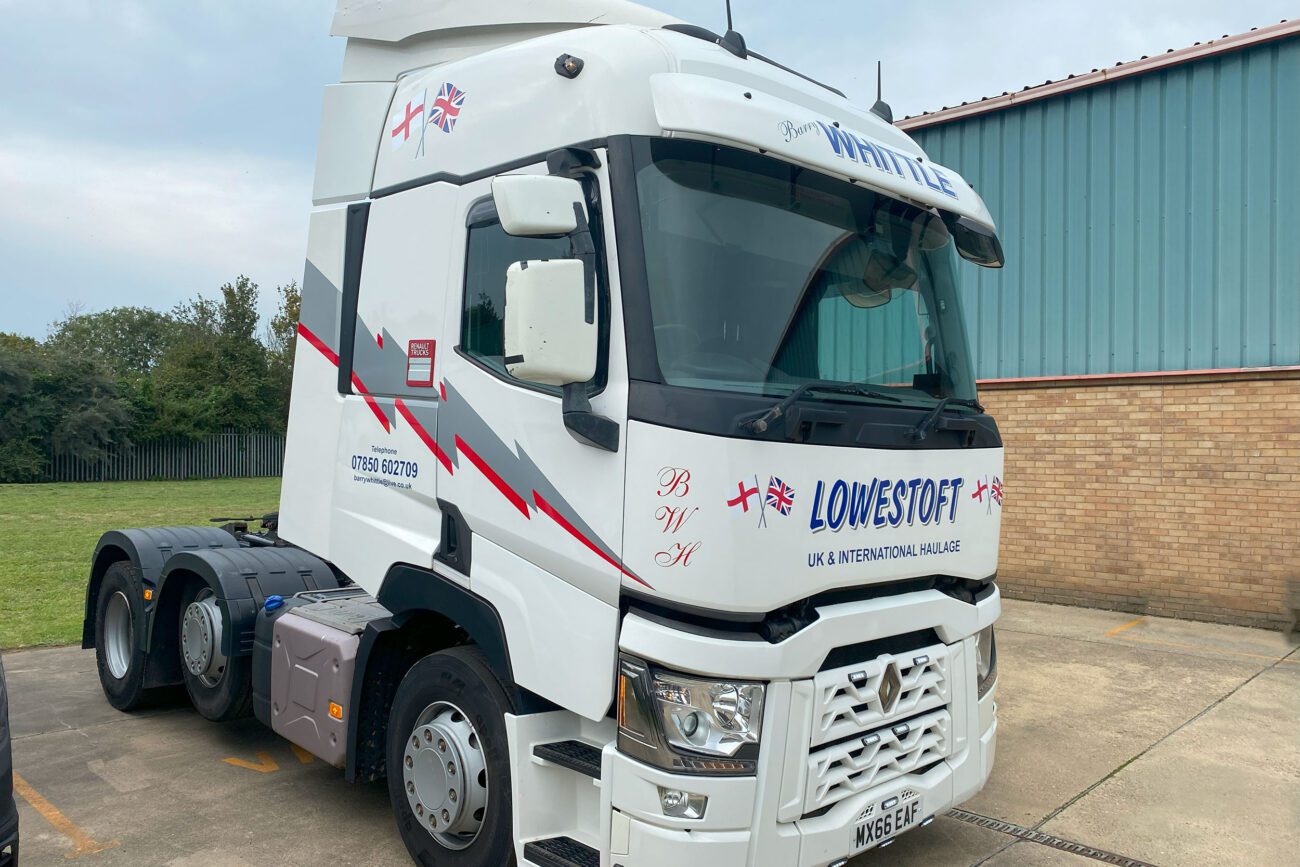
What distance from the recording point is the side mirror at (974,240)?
427 cm

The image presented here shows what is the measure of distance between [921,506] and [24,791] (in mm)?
4674

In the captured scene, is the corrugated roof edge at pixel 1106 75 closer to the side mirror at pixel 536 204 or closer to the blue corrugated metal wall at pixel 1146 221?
the blue corrugated metal wall at pixel 1146 221

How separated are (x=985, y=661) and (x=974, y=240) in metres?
1.85

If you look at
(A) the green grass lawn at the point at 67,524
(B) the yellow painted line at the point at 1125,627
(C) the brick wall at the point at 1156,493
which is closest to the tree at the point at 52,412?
(A) the green grass lawn at the point at 67,524

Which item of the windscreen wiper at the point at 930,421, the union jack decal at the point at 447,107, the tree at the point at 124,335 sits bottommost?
the windscreen wiper at the point at 930,421

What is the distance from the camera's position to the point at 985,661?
13.7ft

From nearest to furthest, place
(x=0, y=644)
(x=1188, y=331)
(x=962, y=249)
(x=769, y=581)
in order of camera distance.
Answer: (x=769, y=581) < (x=962, y=249) < (x=0, y=644) < (x=1188, y=331)

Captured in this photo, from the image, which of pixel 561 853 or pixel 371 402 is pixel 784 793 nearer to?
pixel 561 853

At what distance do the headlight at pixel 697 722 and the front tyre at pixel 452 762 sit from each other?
73 cm

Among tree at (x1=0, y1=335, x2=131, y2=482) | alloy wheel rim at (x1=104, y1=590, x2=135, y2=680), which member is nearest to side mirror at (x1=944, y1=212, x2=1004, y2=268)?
alloy wheel rim at (x1=104, y1=590, x2=135, y2=680)

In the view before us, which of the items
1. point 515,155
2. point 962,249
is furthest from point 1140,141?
point 515,155

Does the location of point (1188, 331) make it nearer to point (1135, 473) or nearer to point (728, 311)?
point (1135, 473)

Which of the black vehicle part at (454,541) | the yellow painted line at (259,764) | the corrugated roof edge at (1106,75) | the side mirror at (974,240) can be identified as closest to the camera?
the black vehicle part at (454,541)

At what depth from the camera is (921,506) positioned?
3.68m
